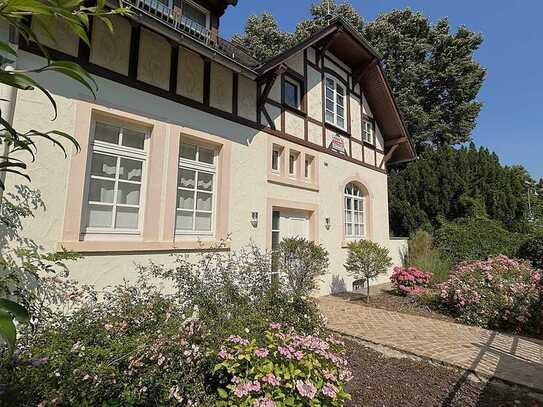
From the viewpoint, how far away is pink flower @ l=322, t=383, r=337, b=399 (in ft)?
6.83

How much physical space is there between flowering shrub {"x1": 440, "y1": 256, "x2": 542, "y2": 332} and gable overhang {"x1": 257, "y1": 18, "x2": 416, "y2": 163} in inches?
215

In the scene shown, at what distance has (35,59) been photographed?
4066mm

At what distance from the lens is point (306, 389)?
205 centimetres

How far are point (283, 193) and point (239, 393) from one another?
5393mm

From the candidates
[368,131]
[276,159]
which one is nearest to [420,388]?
[276,159]

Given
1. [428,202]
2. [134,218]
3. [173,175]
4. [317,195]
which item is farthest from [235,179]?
[428,202]

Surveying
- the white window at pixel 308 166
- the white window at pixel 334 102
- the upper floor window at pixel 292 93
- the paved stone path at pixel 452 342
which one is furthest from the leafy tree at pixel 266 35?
the paved stone path at pixel 452 342

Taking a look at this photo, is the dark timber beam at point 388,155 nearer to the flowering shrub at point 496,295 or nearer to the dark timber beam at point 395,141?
the dark timber beam at point 395,141

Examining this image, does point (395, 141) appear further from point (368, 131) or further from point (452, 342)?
point (452, 342)

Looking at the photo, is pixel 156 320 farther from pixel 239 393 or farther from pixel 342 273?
pixel 342 273

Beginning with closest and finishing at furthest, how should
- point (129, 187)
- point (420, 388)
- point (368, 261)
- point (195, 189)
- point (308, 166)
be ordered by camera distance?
point (420, 388) → point (129, 187) → point (195, 189) → point (368, 261) → point (308, 166)

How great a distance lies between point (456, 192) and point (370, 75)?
6.74 m

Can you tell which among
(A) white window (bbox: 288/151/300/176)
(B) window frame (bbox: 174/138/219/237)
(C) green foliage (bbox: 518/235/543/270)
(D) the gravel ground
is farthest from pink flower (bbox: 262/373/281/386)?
(C) green foliage (bbox: 518/235/543/270)

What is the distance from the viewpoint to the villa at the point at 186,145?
4.23 m
